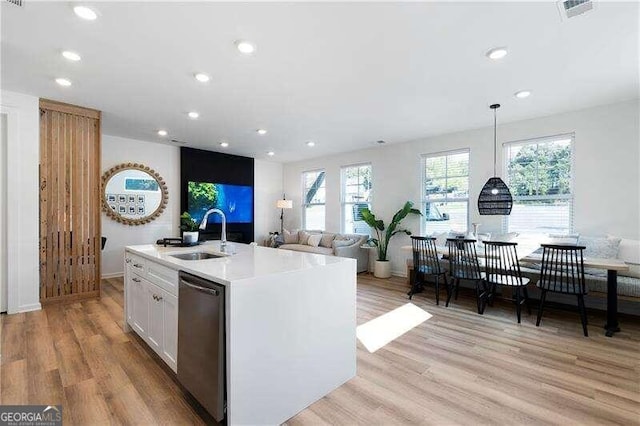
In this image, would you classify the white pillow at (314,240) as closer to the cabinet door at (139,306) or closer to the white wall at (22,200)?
the cabinet door at (139,306)

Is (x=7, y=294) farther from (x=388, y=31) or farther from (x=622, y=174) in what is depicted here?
(x=622, y=174)

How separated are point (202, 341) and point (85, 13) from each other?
8.06 ft

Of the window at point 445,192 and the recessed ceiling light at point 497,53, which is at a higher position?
the recessed ceiling light at point 497,53

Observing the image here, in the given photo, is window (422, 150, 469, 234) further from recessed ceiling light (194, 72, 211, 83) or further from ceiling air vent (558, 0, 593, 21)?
recessed ceiling light (194, 72, 211, 83)

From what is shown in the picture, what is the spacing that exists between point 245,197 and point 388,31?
6.05 m

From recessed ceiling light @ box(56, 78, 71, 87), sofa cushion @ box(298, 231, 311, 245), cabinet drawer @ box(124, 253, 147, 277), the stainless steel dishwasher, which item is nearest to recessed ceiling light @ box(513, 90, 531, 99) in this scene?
the stainless steel dishwasher

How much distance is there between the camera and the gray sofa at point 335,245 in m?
6.10

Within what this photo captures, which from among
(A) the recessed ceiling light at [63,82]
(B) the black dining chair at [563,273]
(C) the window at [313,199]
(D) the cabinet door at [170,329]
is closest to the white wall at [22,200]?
(A) the recessed ceiling light at [63,82]

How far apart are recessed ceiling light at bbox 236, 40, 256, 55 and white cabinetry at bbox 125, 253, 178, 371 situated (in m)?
1.94

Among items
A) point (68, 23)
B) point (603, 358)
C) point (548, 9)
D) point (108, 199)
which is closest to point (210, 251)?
point (68, 23)

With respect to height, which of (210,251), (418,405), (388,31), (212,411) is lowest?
(418,405)

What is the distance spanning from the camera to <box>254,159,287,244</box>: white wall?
8.05 meters

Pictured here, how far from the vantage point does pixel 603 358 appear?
2551 mm

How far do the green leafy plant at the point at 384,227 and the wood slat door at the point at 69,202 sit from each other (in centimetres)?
466
